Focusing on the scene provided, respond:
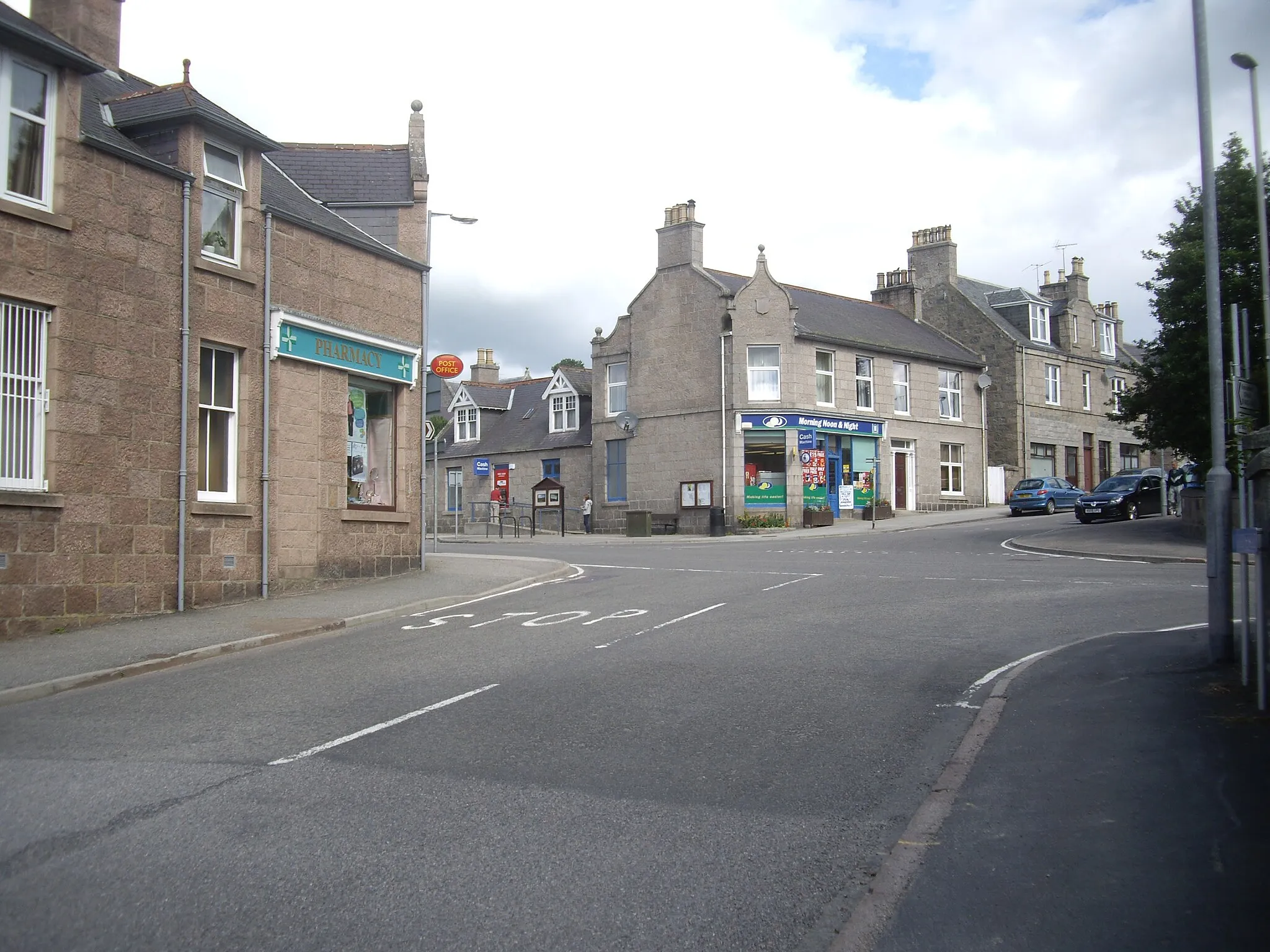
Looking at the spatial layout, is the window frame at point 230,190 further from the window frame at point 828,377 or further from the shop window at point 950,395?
the shop window at point 950,395

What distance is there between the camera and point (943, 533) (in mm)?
31703

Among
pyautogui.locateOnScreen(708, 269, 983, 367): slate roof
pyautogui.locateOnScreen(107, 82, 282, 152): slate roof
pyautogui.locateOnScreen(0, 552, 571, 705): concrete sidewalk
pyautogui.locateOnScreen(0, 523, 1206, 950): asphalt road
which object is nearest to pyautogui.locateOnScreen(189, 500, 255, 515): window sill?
pyautogui.locateOnScreen(0, 552, 571, 705): concrete sidewalk

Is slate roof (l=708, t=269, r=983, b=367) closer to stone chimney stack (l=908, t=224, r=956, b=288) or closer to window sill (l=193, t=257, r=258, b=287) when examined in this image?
stone chimney stack (l=908, t=224, r=956, b=288)

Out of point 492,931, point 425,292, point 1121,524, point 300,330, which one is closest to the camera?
point 492,931

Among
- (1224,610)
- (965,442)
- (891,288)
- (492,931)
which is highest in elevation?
(891,288)

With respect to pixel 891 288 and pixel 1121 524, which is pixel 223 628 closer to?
pixel 1121 524

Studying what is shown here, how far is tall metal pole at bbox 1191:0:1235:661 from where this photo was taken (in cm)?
916

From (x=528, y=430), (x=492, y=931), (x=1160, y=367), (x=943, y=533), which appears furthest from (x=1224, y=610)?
(x=528, y=430)

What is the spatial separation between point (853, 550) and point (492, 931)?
2227 centimetres

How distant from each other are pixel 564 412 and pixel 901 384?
47.4 feet

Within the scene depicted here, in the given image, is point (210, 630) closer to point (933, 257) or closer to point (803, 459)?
point (803, 459)

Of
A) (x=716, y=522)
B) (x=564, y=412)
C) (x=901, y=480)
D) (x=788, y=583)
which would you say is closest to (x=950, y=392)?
(x=901, y=480)

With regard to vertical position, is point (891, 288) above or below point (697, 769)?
above

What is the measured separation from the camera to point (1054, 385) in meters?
52.3
